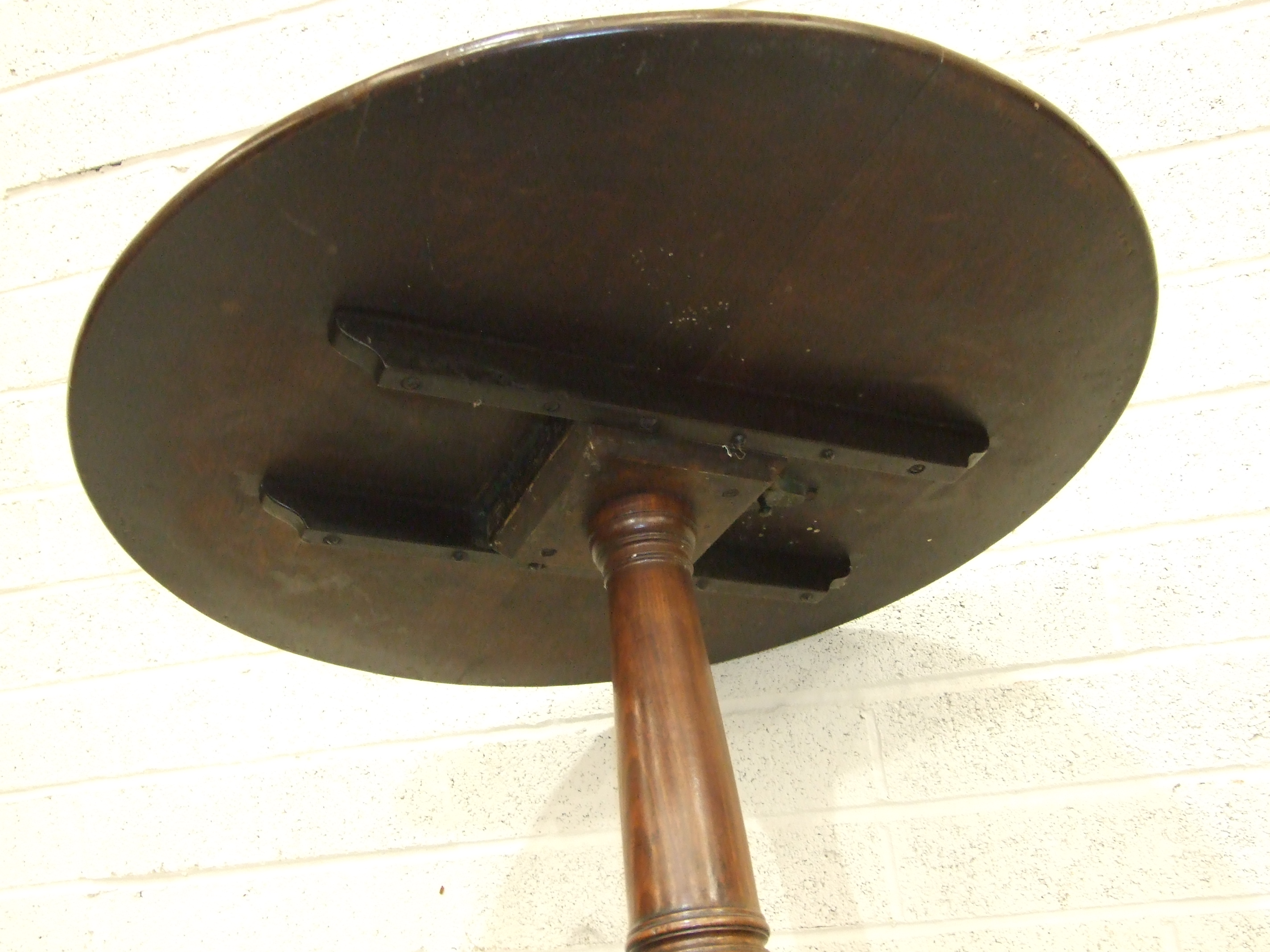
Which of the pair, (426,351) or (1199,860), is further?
(1199,860)

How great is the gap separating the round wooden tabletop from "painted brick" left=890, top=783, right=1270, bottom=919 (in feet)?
1.34

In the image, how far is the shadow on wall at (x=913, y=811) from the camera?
1.15 m

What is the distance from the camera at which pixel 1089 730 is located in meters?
1.21

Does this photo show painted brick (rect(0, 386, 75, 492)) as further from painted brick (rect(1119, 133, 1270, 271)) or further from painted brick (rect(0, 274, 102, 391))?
painted brick (rect(1119, 133, 1270, 271))

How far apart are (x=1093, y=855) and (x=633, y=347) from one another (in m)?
0.76

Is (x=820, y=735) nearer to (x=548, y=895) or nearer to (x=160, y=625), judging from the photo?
(x=548, y=895)

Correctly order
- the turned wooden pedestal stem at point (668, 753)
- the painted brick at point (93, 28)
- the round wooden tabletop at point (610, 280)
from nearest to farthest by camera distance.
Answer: the round wooden tabletop at point (610, 280) < the turned wooden pedestal stem at point (668, 753) < the painted brick at point (93, 28)

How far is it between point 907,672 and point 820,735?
11 cm

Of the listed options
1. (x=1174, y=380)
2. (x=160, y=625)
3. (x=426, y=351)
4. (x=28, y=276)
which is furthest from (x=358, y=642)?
(x=28, y=276)

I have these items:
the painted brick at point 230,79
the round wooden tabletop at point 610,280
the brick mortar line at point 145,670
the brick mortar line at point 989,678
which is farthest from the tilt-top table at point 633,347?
the painted brick at point 230,79

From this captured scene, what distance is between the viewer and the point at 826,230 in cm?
65

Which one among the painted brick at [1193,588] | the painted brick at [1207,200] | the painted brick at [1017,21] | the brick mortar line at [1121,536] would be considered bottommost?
the painted brick at [1193,588]

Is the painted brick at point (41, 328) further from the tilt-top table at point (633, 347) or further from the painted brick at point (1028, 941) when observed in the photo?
the painted brick at point (1028, 941)

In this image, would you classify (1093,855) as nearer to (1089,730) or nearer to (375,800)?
(1089,730)
